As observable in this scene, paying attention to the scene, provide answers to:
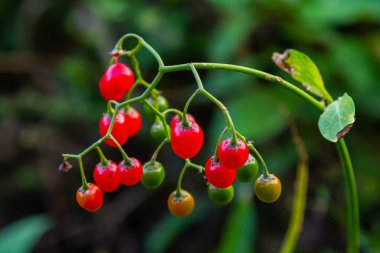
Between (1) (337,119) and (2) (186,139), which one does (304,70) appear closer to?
(1) (337,119)

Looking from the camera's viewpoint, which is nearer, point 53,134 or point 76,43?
point 53,134


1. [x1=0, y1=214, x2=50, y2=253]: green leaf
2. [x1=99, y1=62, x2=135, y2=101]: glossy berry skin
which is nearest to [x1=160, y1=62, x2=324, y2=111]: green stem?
[x1=99, y1=62, x2=135, y2=101]: glossy berry skin

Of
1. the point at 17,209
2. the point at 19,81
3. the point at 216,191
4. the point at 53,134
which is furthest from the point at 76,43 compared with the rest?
the point at 216,191

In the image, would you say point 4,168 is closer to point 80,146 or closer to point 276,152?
point 80,146

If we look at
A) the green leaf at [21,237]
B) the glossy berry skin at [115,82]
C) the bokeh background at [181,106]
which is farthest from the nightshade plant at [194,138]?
the green leaf at [21,237]

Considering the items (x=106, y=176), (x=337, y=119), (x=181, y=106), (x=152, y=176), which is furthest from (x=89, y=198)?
(x=181, y=106)

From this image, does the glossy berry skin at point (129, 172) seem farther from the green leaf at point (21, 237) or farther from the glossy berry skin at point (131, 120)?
the green leaf at point (21, 237)

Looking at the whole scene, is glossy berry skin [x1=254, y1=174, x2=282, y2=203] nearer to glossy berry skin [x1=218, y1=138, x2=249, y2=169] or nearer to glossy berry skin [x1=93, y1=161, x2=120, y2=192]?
glossy berry skin [x1=218, y1=138, x2=249, y2=169]
